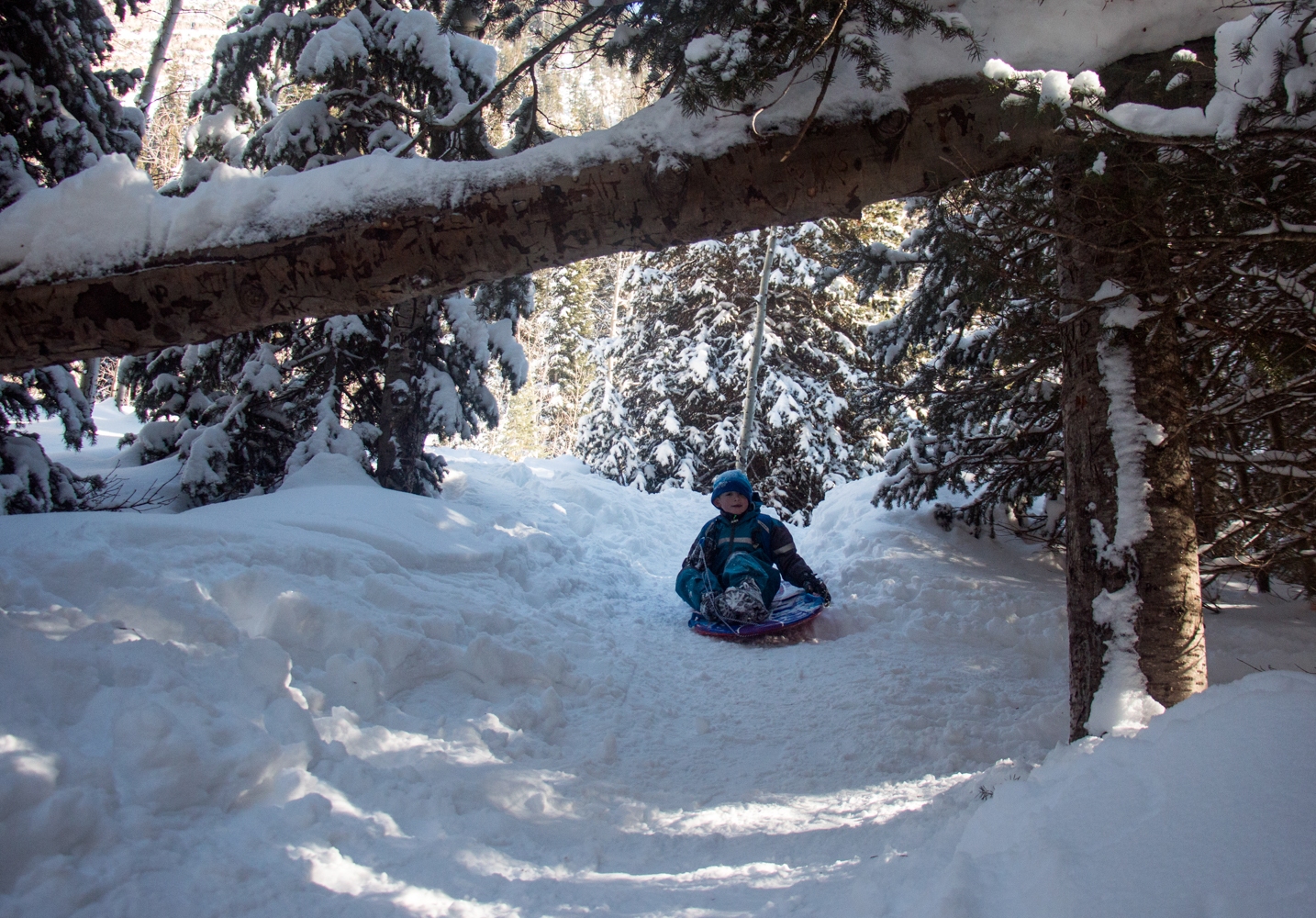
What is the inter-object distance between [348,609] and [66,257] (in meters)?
1.92

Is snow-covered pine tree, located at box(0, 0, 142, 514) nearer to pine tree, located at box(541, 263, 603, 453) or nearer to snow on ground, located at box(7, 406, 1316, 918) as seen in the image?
snow on ground, located at box(7, 406, 1316, 918)

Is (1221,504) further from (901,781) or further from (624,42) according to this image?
(624,42)

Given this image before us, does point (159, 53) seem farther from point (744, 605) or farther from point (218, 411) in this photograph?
point (744, 605)

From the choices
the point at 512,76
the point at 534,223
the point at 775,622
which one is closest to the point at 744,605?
the point at 775,622

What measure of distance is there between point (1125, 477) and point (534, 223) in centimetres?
252

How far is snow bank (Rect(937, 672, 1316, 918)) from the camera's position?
132cm

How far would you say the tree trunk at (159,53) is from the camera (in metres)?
10.9

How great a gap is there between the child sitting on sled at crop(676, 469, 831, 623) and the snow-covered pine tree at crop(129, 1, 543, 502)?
11.0 ft

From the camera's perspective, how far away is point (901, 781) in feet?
9.20

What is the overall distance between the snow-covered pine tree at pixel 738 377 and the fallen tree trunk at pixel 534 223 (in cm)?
1031

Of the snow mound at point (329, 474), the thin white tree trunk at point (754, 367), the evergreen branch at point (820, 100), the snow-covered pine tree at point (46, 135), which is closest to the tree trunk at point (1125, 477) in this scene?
the evergreen branch at point (820, 100)

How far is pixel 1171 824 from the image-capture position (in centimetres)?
150

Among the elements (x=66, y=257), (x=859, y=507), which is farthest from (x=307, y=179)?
(x=859, y=507)

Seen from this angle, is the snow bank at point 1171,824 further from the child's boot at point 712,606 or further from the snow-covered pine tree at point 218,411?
the snow-covered pine tree at point 218,411
